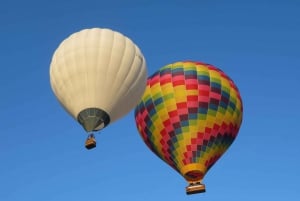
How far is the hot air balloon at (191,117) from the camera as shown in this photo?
36.8 meters

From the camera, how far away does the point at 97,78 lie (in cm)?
3067

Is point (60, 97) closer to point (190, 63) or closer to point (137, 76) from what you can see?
point (137, 76)

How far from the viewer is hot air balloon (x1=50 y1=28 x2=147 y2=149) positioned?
1203 inches

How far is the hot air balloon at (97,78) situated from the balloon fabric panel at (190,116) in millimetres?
A: 5949

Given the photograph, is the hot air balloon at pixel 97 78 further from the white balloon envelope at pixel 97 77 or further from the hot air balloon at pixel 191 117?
the hot air balloon at pixel 191 117

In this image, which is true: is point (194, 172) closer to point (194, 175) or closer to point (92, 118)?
point (194, 175)

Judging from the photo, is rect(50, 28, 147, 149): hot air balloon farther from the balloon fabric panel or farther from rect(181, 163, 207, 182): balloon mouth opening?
rect(181, 163, 207, 182): balloon mouth opening

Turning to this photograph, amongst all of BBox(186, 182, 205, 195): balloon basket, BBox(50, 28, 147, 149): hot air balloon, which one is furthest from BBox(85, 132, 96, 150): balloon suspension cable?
BBox(186, 182, 205, 195): balloon basket

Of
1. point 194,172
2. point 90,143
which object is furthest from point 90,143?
point 194,172

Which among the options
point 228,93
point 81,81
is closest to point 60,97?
point 81,81

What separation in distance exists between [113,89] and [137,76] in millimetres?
1405

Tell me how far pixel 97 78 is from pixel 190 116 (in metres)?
8.13

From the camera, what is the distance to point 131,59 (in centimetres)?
3155

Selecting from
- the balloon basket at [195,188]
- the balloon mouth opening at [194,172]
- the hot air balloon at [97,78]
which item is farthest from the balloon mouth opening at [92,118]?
the balloon basket at [195,188]
